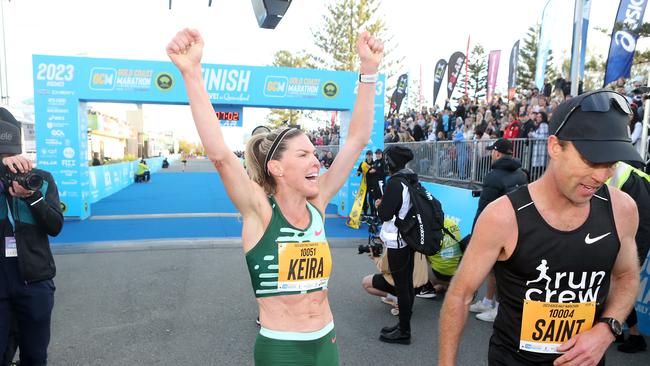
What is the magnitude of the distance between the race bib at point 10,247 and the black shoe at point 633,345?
5.23 metres

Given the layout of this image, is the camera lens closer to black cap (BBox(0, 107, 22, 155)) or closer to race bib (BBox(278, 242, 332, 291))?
black cap (BBox(0, 107, 22, 155))

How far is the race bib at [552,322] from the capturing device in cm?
168

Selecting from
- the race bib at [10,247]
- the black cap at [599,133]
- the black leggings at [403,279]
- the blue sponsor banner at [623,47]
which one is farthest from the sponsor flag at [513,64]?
the race bib at [10,247]

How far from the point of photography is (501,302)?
1830 millimetres

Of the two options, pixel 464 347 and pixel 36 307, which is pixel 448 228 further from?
pixel 36 307

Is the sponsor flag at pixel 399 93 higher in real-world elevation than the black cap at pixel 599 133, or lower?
higher

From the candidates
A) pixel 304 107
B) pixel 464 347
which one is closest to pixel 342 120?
pixel 304 107

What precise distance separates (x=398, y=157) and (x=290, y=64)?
115ft

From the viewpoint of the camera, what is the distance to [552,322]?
168 cm

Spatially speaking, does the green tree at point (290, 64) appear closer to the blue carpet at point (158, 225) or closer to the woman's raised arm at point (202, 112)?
the blue carpet at point (158, 225)

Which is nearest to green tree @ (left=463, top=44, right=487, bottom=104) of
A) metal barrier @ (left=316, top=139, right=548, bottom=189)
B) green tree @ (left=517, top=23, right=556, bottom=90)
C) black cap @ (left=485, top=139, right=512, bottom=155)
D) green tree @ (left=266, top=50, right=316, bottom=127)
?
green tree @ (left=517, top=23, right=556, bottom=90)

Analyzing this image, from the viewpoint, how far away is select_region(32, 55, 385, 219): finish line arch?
10664 mm

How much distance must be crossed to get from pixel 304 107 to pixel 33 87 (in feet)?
22.5

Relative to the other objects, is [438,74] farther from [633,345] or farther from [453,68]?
[633,345]
